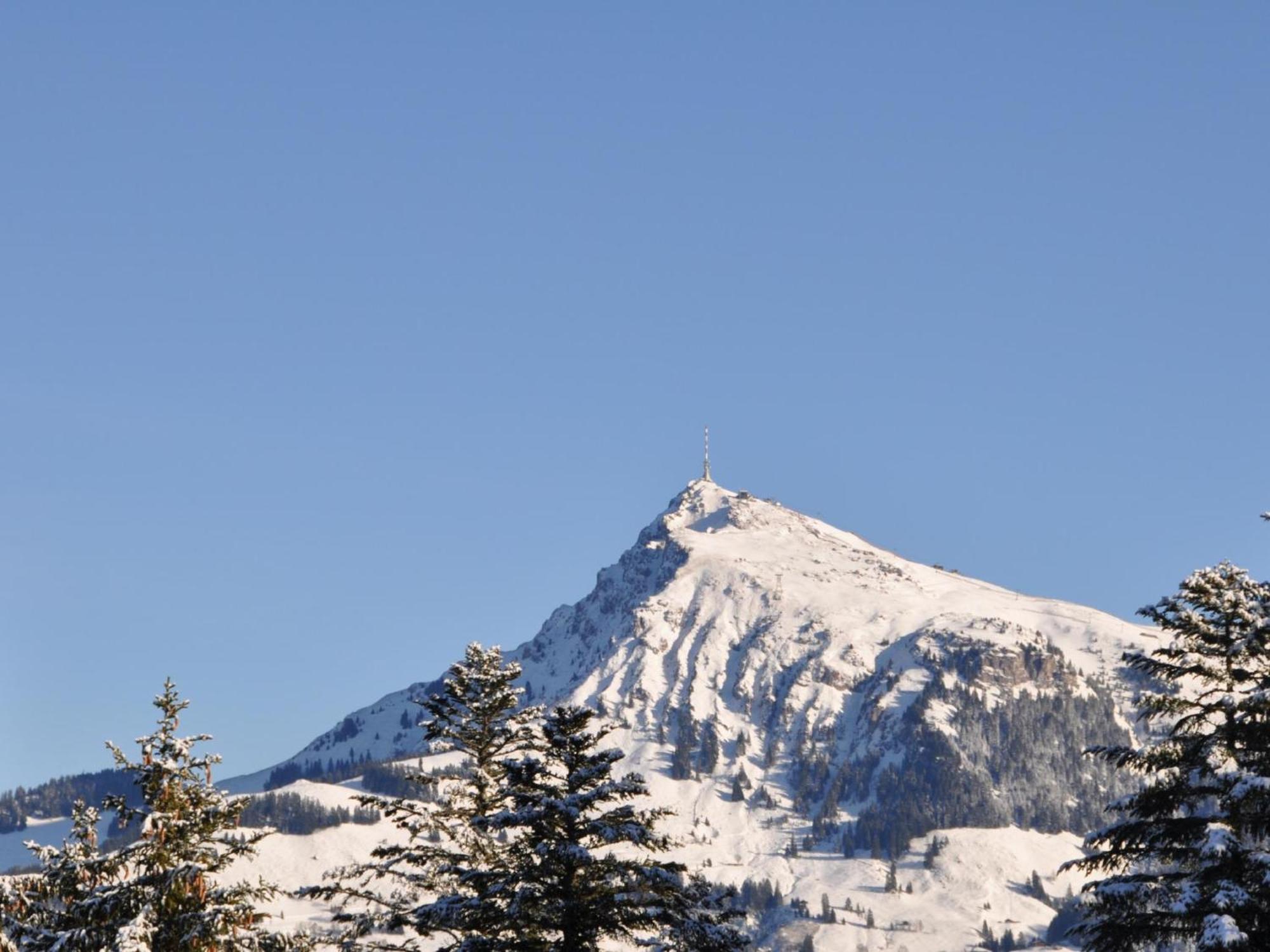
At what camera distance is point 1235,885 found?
42406mm

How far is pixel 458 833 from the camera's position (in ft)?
184

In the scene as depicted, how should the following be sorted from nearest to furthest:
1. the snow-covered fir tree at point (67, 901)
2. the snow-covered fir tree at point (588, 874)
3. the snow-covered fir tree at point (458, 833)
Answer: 1. the snow-covered fir tree at point (588, 874)
2. the snow-covered fir tree at point (67, 901)
3. the snow-covered fir tree at point (458, 833)

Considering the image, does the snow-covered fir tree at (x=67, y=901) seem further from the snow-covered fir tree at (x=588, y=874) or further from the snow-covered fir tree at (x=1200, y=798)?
the snow-covered fir tree at (x=1200, y=798)

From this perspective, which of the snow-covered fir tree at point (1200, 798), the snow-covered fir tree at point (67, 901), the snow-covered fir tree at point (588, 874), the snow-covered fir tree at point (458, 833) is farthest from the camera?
the snow-covered fir tree at point (458, 833)

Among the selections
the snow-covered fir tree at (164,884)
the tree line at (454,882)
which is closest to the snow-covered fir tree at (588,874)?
the tree line at (454,882)

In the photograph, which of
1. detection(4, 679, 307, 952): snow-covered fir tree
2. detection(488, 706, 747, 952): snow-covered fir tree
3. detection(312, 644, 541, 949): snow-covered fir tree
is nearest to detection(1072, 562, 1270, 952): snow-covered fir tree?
detection(488, 706, 747, 952): snow-covered fir tree

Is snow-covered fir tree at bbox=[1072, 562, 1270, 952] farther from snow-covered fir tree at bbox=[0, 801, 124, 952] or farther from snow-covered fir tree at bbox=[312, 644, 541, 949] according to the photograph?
snow-covered fir tree at bbox=[0, 801, 124, 952]

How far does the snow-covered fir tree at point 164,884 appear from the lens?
150 feet

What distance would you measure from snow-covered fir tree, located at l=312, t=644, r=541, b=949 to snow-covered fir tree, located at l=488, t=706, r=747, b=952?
2.51 ft

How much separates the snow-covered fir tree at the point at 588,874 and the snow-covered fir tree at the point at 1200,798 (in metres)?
10.4

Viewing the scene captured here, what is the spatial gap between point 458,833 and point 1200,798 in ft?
75.6

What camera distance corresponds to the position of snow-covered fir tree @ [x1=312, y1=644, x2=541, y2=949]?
46.9 meters

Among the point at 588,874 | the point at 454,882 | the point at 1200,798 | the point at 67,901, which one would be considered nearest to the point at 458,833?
the point at 454,882

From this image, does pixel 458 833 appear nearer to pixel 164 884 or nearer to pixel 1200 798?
pixel 164 884
